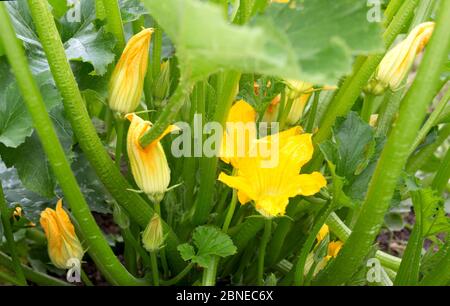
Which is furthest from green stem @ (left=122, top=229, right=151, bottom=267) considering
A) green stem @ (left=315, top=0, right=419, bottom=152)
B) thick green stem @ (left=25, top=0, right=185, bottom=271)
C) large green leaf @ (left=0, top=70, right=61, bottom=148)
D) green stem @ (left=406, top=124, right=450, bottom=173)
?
green stem @ (left=406, top=124, right=450, bottom=173)

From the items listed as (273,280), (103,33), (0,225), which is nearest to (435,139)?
(273,280)

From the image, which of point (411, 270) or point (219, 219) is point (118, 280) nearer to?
point (219, 219)

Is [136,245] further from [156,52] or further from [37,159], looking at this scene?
[156,52]

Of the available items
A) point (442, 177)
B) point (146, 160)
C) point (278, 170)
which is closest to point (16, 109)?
point (146, 160)

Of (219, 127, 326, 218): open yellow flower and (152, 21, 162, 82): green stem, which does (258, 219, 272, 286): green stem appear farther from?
(152, 21, 162, 82): green stem

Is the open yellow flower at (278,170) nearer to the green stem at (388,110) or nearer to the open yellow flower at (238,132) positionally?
the open yellow flower at (238,132)
